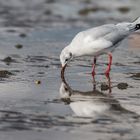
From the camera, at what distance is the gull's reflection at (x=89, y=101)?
28.2ft

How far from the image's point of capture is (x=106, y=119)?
321 inches

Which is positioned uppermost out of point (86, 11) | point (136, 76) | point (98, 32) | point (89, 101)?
point (86, 11)

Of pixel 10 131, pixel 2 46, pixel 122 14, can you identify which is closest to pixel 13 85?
pixel 10 131

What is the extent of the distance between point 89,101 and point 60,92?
2.55 ft

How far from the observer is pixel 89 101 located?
9.27 meters

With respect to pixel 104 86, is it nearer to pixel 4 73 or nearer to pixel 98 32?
pixel 98 32

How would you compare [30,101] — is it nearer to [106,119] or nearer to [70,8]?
[106,119]

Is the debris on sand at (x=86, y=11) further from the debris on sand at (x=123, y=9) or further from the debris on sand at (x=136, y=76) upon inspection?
the debris on sand at (x=136, y=76)

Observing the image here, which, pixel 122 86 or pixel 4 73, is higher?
pixel 4 73

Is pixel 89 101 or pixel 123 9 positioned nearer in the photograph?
pixel 89 101

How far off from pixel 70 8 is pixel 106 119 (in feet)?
47.8

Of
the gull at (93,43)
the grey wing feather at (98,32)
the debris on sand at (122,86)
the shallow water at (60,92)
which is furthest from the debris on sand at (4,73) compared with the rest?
the debris on sand at (122,86)

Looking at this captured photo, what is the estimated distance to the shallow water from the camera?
769cm

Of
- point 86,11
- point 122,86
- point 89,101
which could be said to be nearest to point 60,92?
point 89,101
